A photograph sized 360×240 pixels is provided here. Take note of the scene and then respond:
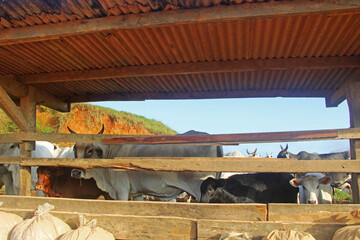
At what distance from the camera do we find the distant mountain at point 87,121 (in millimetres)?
21067

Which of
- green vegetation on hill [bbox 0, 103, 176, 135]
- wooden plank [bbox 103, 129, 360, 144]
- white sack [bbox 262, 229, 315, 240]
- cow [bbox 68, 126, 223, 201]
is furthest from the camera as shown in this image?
green vegetation on hill [bbox 0, 103, 176, 135]

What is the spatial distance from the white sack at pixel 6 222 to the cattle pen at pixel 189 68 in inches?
5.7

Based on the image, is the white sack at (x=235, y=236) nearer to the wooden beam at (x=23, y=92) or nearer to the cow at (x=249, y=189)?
the cow at (x=249, y=189)

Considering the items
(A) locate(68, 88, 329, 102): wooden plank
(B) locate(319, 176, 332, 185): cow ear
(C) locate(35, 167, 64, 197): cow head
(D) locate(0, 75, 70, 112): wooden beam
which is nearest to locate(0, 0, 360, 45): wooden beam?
(D) locate(0, 75, 70, 112): wooden beam

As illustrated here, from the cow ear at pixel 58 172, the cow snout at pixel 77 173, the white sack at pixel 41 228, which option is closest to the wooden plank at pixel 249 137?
the white sack at pixel 41 228

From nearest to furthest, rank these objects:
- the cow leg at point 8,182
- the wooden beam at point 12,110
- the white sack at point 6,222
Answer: the white sack at point 6,222, the wooden beam at point 12,110, the cow leg at point 8,182

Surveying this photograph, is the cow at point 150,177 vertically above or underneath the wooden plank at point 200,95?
underneath

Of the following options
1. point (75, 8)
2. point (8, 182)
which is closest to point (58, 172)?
point (8, 182)

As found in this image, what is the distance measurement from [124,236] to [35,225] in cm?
96

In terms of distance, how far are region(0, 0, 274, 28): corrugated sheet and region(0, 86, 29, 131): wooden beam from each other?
67.1 inches

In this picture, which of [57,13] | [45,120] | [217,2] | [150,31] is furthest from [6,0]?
[45,120]

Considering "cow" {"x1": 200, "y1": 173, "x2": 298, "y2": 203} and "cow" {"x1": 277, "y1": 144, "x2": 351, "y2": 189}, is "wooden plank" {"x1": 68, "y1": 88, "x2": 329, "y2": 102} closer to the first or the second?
"cow" {"x1": 200, "y1": 173, "x2": 298, "y2": 203}

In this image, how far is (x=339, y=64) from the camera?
16.1 ft

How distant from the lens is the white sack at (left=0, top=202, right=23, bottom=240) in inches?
141
